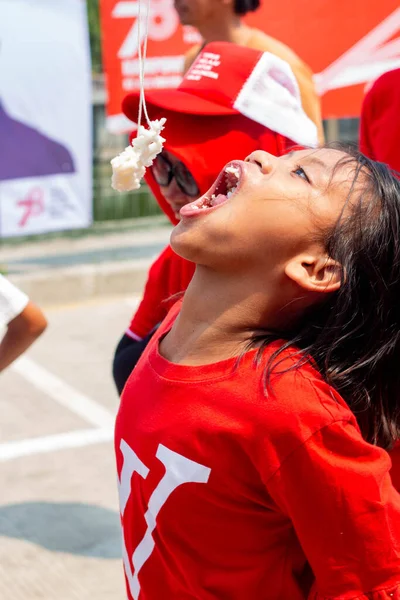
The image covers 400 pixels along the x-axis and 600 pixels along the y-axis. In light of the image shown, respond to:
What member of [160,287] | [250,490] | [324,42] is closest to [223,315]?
[250,490]

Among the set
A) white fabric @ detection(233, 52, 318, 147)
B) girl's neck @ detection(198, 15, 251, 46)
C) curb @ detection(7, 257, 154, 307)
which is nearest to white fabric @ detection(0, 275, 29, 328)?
white fabric @ detection(233, 52, 318, 147)

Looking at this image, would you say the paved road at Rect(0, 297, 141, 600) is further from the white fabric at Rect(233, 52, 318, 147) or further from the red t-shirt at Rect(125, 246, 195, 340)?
the white fabric at Rect(233, 52, 318, 147)

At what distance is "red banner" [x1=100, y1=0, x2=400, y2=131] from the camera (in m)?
7.22

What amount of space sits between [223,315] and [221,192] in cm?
24

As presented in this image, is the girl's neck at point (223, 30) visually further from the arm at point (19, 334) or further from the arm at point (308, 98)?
the arm at point (19, 334)

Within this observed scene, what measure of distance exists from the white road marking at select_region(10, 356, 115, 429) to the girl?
127 inches

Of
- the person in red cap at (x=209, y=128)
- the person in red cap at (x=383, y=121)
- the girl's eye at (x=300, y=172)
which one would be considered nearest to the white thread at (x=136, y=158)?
the girl's eye at (x=300, y=172)

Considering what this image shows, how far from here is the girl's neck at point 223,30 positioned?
13.1 ft

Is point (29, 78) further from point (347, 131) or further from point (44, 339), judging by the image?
point (347, 131)

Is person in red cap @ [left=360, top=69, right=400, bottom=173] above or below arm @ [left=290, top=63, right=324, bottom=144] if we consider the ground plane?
above

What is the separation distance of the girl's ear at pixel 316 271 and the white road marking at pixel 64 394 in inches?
131

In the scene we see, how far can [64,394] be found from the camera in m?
5.14

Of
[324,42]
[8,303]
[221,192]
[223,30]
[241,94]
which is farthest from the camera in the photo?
[324,42]

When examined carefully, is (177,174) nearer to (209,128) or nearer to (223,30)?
(209,128)
